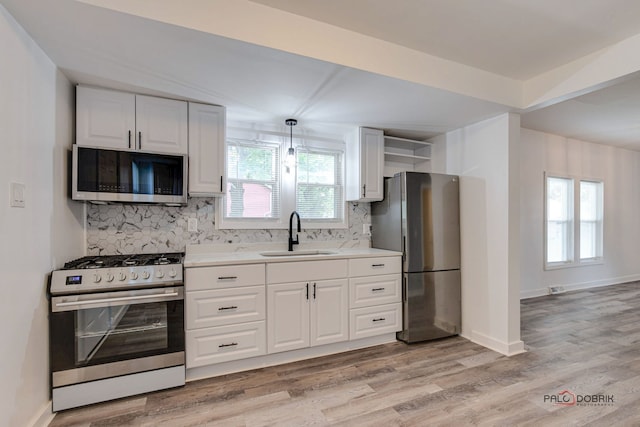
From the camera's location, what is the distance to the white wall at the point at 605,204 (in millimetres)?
4621

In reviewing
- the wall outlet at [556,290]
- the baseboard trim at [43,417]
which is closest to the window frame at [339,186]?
the baseboard trim at [43,417]

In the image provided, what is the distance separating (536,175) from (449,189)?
2468mm

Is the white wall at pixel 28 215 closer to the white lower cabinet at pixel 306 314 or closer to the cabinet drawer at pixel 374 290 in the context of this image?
the white lower cabinet at pixel 306 314

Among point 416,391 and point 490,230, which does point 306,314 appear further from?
point 490,230

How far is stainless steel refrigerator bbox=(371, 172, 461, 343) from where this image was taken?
310 centimetres

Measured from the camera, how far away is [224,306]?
7.98ft

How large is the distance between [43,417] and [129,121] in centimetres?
204

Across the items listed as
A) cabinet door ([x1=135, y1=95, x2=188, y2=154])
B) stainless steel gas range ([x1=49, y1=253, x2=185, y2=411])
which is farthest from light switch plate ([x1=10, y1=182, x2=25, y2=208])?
cabinet door ([x1=135, y1=95, x2=188, y2=154])

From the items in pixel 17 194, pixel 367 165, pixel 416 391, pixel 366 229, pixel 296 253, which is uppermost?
pixel 367 165

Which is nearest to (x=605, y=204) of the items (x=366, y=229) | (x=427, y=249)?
(x=427, y=249)

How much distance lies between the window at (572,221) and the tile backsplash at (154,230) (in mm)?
4464

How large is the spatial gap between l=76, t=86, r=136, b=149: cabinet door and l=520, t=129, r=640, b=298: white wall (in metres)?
4.97

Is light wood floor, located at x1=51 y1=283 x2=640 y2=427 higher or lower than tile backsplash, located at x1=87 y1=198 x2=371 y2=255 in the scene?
lower

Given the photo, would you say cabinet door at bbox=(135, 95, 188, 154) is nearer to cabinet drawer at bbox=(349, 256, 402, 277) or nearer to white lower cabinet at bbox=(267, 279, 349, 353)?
white lower cabinet at bbox=(267, 279, 349, 353)
